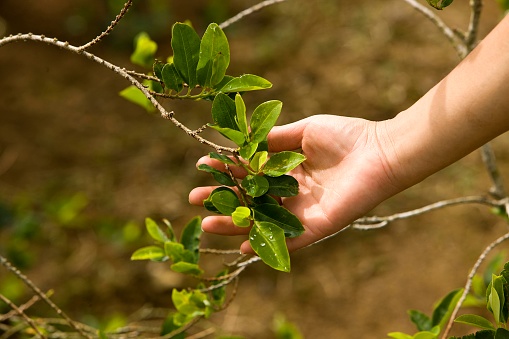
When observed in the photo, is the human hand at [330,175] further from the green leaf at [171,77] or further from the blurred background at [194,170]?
the blurred background at [194,170]

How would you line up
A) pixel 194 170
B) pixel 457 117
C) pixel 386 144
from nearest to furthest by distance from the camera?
pixel 457 117
pixel 386 144
pixel 194 170

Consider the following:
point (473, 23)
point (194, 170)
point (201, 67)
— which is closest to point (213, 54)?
point (201, 67)

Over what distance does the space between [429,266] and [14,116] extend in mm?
1958

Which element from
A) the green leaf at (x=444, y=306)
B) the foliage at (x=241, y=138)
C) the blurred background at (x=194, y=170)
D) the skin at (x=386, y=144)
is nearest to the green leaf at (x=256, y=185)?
the foliage at (x=241, y=138)

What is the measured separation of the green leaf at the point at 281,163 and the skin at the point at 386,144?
0.15 meters

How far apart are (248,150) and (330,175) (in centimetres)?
28

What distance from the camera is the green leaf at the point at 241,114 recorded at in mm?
831

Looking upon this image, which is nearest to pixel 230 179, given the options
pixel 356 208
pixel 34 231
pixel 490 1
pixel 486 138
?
pixel 356 208

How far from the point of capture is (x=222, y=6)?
3.03m

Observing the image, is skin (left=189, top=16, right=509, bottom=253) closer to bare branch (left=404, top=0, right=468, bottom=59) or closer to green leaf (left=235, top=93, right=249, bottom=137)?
green leaf (left=235, top=93, right=249, bottom=137)

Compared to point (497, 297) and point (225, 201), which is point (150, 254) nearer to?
point (225, 201)

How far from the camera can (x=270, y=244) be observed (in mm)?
848

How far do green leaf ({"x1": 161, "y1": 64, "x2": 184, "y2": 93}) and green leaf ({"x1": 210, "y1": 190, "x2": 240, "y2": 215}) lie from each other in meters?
0.17

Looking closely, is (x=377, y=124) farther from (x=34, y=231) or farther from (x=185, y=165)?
(x=185, y=165)
